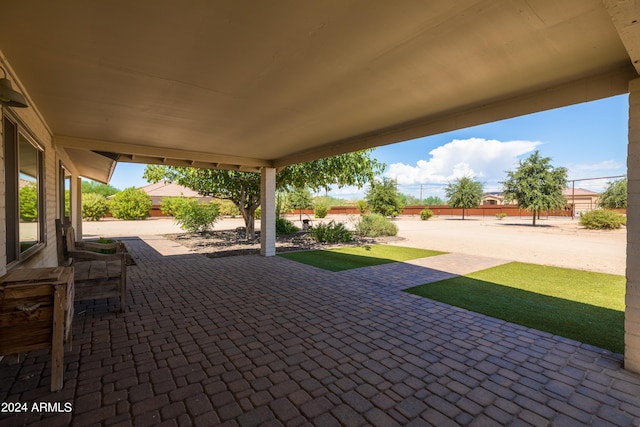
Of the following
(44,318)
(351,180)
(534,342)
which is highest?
(351,180)

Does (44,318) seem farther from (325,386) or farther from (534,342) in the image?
(534,342)

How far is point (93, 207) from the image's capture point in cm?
2403

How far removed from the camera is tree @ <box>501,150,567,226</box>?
22078mm

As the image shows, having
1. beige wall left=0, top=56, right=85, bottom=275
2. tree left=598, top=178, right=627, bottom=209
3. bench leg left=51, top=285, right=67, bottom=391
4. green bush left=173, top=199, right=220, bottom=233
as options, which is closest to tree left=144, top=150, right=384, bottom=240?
green bush left=173, top=199, right=220, bottom=233

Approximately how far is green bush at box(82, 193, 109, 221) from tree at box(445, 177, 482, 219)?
33784mm

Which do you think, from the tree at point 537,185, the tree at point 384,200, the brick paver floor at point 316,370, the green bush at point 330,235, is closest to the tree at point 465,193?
the tree at point 537,185

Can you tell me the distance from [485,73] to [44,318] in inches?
173

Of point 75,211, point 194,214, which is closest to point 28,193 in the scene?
point 75,211

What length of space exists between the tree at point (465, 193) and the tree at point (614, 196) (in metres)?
10.4

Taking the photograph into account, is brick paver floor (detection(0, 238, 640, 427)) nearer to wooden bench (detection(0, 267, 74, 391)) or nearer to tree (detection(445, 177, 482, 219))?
wooden bench (detection(0, 267, 74, 391))

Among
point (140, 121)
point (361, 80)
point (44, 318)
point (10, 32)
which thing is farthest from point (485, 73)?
point (140, 121)

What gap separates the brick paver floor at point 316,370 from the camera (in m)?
2.14

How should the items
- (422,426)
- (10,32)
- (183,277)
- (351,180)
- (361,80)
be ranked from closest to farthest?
(422,426)
(10,32)
(361,80)
(183,277)
(351,180)

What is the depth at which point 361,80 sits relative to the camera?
3.27m
